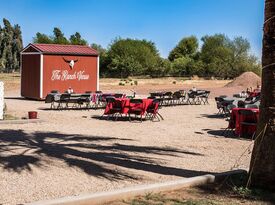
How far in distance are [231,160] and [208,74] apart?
78229 mm

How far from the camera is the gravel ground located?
686 cm

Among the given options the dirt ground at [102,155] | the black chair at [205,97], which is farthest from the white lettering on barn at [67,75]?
the dirt ground at [102,155]

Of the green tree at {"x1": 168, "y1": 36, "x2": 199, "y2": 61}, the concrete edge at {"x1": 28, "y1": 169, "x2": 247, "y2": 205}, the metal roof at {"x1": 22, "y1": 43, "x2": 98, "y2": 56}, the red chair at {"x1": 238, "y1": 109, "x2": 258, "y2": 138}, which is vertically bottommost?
the concrete edge at {"x1": 28, "y1": 169, "x2": 247, "y2": 205}

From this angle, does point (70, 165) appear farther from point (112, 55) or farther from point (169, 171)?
point (112, 55)

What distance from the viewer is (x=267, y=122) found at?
258 inches

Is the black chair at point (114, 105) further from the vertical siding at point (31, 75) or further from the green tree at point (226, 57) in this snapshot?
the green tree at point (226, 57)

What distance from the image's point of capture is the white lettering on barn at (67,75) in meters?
26.2

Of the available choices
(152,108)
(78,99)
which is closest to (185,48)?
(78,99)

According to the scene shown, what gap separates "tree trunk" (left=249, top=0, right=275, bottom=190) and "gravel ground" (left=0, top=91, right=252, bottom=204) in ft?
4.44

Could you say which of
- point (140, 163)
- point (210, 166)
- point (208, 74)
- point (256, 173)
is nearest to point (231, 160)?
point (210, 166)

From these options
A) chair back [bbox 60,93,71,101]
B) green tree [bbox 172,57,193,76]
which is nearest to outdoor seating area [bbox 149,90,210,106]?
chair back [bbox 60,93,71,101]

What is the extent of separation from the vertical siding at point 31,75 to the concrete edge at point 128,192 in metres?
20.0

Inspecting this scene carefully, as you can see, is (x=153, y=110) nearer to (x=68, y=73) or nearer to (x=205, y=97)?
(x=205, y=97)

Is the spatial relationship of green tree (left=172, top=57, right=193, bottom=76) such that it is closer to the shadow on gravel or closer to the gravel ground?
the gravel ground
